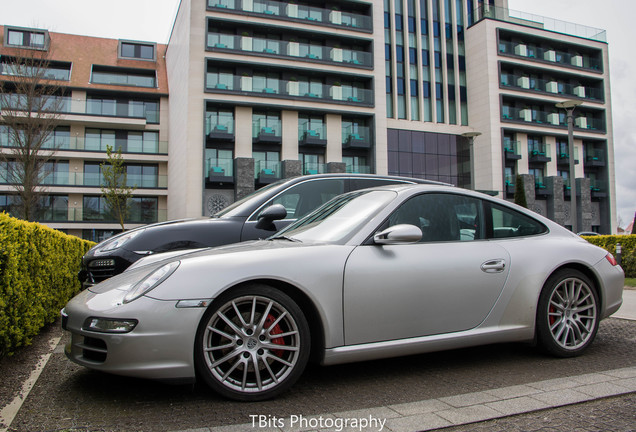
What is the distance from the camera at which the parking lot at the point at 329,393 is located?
2668 mm

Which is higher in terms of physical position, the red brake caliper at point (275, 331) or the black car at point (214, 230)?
the black car at point (214, 230)

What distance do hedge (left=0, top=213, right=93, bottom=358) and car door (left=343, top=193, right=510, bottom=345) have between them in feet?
8.79

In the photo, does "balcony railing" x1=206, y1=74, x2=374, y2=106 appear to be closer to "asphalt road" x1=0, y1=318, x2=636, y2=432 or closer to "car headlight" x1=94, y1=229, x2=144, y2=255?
"car headlight" x1=94, y1=229, x2=144, y2=255

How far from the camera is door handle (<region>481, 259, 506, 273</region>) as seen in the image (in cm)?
369

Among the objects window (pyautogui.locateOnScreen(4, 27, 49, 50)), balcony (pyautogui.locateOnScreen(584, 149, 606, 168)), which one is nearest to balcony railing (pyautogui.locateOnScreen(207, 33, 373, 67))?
window (pyautogui.locateOnScreen(4, 27, 49, 50))

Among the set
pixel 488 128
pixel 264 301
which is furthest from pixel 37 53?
pixel 488 128

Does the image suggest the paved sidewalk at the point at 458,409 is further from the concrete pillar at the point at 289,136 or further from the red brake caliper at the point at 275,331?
the concrete pillar at the point at 289,136

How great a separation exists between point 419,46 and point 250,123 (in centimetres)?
1790

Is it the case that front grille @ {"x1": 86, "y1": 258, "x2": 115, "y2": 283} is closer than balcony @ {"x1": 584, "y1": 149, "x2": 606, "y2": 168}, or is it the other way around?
front grille @ {"x1": 86, "y1": 258, "x2": 115, "y2": 283}

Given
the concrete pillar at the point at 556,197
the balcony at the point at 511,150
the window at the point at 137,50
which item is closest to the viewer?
the balcony at the point at 511,150

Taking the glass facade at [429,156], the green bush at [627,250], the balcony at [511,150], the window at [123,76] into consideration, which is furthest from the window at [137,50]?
the green bush at [627,250]

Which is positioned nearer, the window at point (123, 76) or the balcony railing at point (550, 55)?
the window at point (123, 76)

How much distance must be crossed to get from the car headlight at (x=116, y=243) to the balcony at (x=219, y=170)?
97.2 feet

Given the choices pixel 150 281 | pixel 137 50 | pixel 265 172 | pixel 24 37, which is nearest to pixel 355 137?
pixel 265 172
